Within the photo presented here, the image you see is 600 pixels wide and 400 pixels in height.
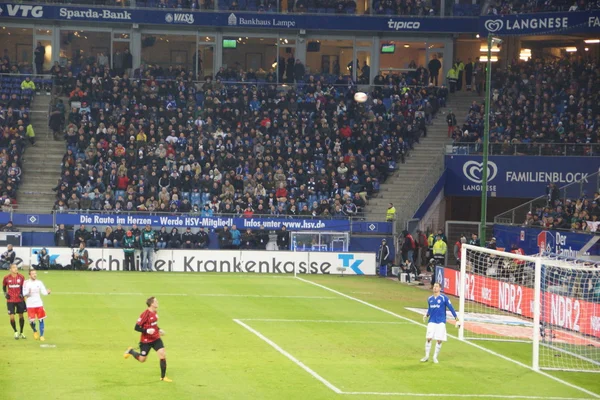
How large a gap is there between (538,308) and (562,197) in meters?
21.7

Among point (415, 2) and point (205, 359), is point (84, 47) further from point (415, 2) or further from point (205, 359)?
point (205, 359)

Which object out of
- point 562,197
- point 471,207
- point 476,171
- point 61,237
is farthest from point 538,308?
point 471,207

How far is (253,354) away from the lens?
23094 mm

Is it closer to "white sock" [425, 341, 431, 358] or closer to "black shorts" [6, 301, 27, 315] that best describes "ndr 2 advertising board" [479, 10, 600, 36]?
"white sock" [425, 341, 431, 358]

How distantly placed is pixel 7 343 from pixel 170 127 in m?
28.0

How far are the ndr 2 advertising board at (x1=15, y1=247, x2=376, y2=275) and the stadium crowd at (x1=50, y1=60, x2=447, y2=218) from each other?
309cm

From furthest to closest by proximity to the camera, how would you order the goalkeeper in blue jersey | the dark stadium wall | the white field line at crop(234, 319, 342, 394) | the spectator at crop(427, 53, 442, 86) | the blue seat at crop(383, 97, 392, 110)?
the spectator at crop(427, 53, 442, 86) < the blue seat at crop(383, 97, 392, 110) < the dark stadium wall < the goalkeeper in blue jersey < the white field line at crop(234, 319, 342, 394)

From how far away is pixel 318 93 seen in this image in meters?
54.7

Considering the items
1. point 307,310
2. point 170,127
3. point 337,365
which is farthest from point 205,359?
point 170,127

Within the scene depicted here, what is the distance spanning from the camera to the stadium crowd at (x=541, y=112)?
48344mm

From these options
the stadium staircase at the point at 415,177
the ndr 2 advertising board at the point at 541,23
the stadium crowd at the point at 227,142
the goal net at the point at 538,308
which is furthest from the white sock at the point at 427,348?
the ndr 2 advertising board at the point at 541,23

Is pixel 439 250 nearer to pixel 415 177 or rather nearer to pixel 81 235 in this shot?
pixel 415 177

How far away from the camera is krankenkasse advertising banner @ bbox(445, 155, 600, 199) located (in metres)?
47.6

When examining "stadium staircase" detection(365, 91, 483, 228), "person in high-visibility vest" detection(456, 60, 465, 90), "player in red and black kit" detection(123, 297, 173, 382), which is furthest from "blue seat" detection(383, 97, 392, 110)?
"player in red and black kit" detection(123, 297, 173, 382)
